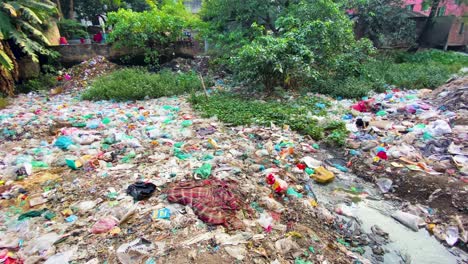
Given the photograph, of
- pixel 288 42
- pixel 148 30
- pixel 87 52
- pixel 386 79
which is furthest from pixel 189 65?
pixel 386 79

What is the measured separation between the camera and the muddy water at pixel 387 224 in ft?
7.12

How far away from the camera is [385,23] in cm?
962

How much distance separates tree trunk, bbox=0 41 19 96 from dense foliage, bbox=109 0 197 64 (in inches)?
94.0

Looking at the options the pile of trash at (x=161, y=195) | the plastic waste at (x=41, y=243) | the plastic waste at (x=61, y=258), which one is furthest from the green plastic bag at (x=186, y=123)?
the plastic waste at (x=61, y=258)

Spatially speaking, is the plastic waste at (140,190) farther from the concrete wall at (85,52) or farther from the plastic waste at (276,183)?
the concrete wall at (85,52)

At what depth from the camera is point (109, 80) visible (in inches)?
258

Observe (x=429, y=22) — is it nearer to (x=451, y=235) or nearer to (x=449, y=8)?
(x=449, y=8)

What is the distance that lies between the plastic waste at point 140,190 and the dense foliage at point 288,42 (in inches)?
142

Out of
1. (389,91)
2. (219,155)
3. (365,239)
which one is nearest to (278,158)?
(219,155)

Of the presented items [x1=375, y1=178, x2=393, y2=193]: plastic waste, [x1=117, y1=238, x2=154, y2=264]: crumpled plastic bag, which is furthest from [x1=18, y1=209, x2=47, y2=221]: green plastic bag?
[x1=375, y1=178, x2=393, y2=193]: plastic waste

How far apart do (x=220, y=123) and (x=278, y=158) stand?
1.41 meters

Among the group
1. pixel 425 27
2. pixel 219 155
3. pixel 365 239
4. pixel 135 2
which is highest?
pixel 135 2

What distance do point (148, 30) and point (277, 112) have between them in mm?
5106

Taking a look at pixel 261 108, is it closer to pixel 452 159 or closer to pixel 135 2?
pixel 452 159
